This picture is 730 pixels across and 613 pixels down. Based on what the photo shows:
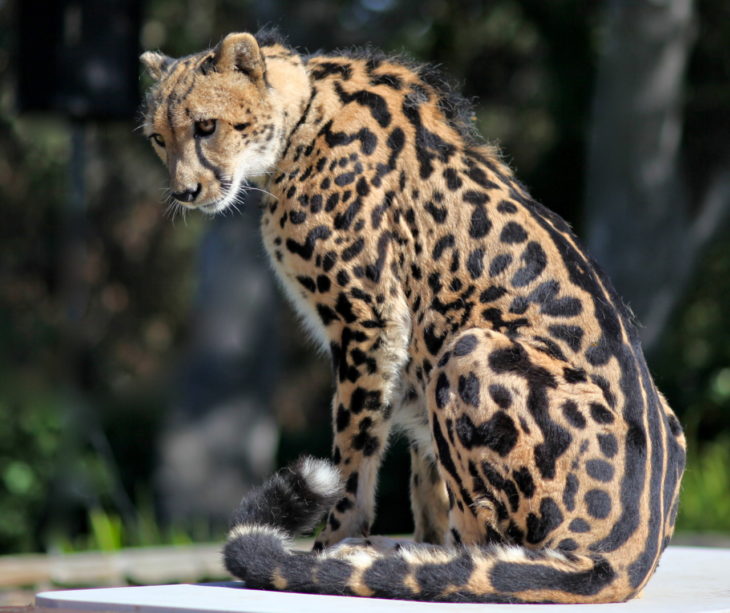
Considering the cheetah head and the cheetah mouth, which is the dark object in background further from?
the cheetah mouth

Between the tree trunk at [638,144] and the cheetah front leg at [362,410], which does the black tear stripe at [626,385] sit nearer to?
the cheetah front leg at [362,410]

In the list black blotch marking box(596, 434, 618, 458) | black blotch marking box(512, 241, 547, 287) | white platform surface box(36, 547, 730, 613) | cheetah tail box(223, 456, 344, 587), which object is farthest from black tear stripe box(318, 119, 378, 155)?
white platform surface box(36, 547, 730, 613)

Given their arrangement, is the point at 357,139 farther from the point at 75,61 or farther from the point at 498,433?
the point at 75,61

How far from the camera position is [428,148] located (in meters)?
4.91

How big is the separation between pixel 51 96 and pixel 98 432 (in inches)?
184

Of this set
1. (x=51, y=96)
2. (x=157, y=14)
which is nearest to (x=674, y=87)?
(x=51, y=96)

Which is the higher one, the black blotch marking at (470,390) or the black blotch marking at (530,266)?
the black blotch marking at (530,266)

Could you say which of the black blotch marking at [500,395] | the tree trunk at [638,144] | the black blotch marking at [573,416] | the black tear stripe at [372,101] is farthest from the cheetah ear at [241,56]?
the tree trunk at [638,144]

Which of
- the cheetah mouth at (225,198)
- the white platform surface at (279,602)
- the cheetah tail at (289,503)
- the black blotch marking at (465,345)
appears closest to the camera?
the white platform surface at (279,602)

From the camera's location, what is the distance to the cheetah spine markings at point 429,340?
13.4 ft

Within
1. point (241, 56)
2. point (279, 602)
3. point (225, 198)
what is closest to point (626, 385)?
point (279, 602)

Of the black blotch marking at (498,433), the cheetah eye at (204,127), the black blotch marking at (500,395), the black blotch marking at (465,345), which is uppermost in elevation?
the cheetah eye at (204,127)

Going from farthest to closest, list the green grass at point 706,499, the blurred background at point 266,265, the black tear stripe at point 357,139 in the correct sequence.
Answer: the green grass at point 706,499 → the blurred background at point 266,265 → the black tear stripe at point 357,139

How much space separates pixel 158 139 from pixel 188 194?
13.8 inches
